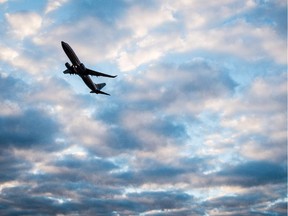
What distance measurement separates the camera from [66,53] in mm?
129750

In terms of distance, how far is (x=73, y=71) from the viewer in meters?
A: 134

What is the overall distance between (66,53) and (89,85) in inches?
972

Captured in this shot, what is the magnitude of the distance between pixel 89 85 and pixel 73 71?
18210 millimetres

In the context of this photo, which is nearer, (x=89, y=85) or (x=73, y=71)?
(x=73, y=71)

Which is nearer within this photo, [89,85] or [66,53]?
[66,53]

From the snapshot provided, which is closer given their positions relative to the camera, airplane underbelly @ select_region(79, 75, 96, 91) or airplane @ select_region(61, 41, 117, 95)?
airplane @ select_region(61, 41, 117, 95)

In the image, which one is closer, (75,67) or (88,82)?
(75,67)

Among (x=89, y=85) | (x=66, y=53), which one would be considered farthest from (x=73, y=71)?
(x=89, y=85)

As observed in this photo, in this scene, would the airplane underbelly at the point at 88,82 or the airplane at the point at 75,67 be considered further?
the airplane underbelly at the point at 88,82

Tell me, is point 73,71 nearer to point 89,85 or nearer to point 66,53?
point 66,53

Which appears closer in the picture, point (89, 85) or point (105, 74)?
point (105, 74)

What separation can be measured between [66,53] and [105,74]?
15432 mm

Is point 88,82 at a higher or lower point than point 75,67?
higher
